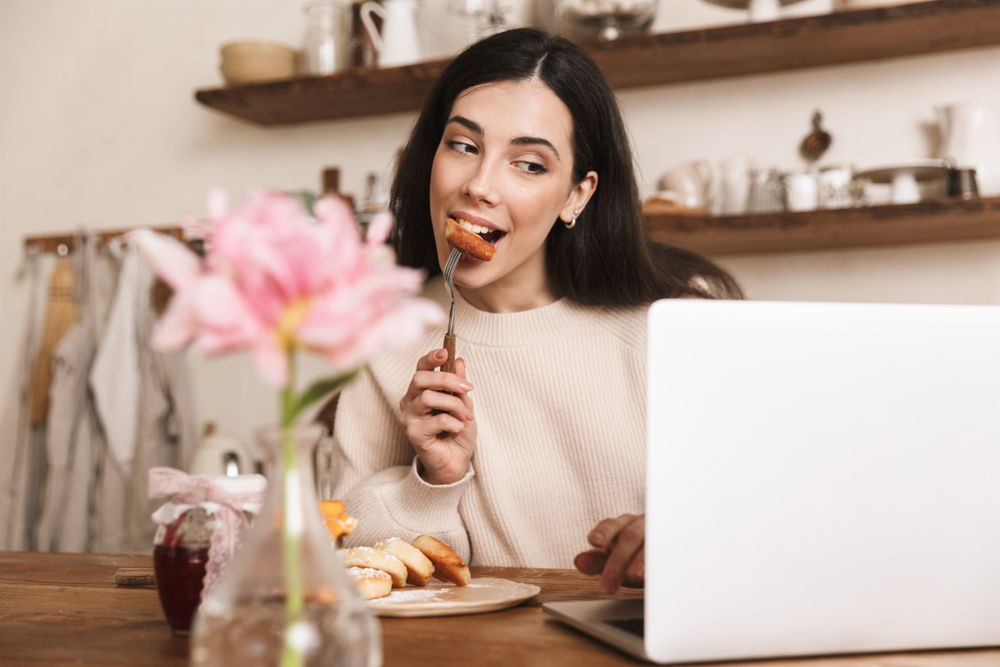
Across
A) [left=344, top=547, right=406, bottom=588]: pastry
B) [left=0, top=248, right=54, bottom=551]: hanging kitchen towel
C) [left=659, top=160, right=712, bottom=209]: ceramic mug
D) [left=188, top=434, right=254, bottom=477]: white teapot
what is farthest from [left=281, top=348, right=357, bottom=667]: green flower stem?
[left=0, top=248, right=54, bottom=551]: hanging kitchen towel

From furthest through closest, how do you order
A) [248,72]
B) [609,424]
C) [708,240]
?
[248,72], [708,240], [609,424]

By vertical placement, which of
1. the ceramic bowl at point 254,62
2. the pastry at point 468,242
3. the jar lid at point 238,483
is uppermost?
the ceramic bowl at point 254,62

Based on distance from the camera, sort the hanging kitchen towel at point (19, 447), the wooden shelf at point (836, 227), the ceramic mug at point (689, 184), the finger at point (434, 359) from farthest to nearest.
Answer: the hanging kitchen towel at point (19, 447) → the ceramic mug at point (689, 184) → the wooden shelf at point (836, 227) → the finger at point (434, 359)

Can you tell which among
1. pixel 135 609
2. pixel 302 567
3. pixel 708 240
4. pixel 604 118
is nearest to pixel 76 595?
pixel 135 609

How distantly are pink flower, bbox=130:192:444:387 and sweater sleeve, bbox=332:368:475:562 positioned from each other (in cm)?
95

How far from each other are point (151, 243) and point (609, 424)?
1.19 meters

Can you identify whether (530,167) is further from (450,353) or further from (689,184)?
(689,184)

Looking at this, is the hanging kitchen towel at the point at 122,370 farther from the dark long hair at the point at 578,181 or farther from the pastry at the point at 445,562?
the pastry at the point at 445,562

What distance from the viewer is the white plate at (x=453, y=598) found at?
79 centimetres

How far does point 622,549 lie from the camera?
2.47 feet

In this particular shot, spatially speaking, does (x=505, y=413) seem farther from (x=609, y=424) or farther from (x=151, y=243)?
(x=151, y=243)

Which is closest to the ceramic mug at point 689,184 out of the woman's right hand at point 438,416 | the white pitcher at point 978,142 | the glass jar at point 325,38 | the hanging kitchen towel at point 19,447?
the white pitcher at point 978,142

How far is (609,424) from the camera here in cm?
154

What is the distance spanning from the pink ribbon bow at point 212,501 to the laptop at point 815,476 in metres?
0.34
